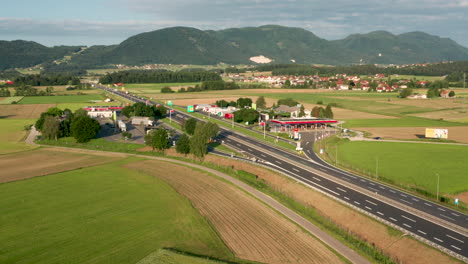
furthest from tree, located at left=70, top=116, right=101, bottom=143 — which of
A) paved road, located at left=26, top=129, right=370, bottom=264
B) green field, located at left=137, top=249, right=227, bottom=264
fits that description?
green field, located at left=137, top=249, right=227, bottom=264

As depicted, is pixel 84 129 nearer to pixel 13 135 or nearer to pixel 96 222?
pixel 13 135

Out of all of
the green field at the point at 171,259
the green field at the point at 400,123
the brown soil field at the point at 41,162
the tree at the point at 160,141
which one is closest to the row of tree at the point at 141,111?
the brown soil field at the point at 41,162

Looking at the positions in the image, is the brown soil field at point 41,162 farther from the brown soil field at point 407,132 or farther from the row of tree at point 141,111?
the brown soil field at point 407,132

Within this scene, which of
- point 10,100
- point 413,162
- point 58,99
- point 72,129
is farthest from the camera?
point 58,99

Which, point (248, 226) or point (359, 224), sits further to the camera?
point (359, 224)

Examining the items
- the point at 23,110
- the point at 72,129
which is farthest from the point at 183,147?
the point at 23,110

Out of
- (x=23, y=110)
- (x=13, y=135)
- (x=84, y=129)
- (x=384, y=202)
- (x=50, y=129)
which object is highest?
(x=23, y=110)

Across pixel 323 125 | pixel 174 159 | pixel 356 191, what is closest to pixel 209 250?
pixel 356 191
